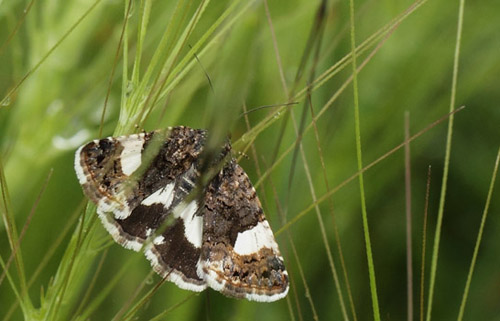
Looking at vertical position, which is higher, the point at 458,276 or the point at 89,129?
the point at 89,129

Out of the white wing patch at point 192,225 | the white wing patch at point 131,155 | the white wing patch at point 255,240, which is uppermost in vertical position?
the white wing patch at point 131,155

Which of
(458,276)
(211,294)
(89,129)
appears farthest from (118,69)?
(458,276)

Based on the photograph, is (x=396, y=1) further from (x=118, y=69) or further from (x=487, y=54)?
(x=118, y=69)

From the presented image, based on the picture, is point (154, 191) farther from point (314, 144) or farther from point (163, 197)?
point (314, 144)

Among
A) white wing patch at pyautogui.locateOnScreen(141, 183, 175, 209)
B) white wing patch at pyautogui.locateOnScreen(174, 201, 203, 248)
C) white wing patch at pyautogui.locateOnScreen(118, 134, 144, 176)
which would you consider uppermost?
white wing patch at pyautogui.locateOnScreen(118, 134, 144, 176)

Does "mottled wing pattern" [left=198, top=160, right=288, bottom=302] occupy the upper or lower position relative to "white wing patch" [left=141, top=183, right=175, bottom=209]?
lower
